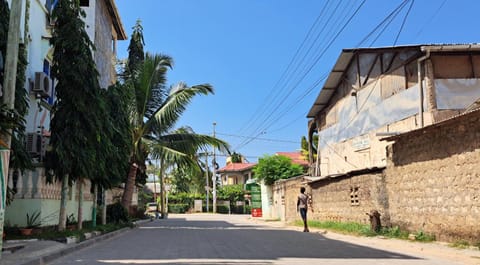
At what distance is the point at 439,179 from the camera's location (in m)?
12.8

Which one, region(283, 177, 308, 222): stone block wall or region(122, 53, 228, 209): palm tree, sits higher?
region(122, 53, 228, 209): palm tree

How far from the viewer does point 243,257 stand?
10.1m

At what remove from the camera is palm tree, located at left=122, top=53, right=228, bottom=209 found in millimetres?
23469

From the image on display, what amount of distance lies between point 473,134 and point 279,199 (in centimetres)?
2231

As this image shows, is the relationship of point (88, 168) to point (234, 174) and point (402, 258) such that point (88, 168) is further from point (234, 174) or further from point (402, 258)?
point (234, 174)

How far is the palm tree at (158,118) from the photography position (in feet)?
77.0

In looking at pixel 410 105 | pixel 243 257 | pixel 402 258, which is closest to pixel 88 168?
pixel 243 257

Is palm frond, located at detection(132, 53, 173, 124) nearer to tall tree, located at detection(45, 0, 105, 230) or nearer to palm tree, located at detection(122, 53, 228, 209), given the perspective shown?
palm tree, located at detection(122, 53, 228, 209)

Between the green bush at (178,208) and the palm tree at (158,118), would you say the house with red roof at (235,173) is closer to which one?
the green bush at (178,208)

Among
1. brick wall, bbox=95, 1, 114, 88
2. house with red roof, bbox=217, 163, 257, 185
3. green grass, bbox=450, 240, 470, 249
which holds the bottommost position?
green grass, bbox=450, 240, 470, 249

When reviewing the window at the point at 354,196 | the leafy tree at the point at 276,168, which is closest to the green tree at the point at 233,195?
the leafy tree at the point at 276,168

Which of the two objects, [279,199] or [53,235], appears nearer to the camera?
[53,235]

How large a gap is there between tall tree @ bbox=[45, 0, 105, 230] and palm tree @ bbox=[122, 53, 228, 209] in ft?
28.5

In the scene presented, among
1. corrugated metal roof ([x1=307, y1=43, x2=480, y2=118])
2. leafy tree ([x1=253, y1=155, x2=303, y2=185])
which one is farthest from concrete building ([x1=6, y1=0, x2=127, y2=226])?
leafy tree ([x1=253, y1=155, x2=303, y2=185])
